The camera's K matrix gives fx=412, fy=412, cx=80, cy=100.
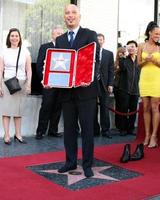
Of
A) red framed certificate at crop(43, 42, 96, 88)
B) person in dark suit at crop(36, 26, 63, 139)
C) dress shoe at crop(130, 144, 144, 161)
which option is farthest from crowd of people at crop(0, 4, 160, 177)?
dress shoe at crop(130, 144, 144, 161)

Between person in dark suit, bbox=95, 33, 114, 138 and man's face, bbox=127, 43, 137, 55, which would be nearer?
person in dark suit, bbox=95, 33, 114, 138

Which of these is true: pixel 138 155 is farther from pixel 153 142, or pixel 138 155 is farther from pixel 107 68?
pixel 107 68

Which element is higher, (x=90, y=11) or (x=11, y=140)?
(x=90, y=11)

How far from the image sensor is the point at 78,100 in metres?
4.73

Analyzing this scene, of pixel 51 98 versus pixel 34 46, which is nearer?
pixel 51 98

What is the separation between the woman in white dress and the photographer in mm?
2138

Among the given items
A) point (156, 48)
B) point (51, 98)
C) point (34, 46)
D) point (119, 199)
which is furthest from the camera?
point (34, 46)

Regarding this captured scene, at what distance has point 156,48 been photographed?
22.0 ft

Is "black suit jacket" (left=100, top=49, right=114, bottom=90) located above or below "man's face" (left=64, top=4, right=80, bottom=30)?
below

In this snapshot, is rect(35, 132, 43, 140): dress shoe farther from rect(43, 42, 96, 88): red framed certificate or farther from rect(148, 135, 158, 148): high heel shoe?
rect(43, 42, 96, 88): red framed certificate

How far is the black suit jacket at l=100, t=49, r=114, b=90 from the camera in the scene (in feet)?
24.6

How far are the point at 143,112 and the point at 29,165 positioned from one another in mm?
2594

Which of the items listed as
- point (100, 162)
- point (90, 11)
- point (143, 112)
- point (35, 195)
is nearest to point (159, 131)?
point (143, 112)

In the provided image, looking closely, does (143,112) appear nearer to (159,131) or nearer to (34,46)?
(159,131)
